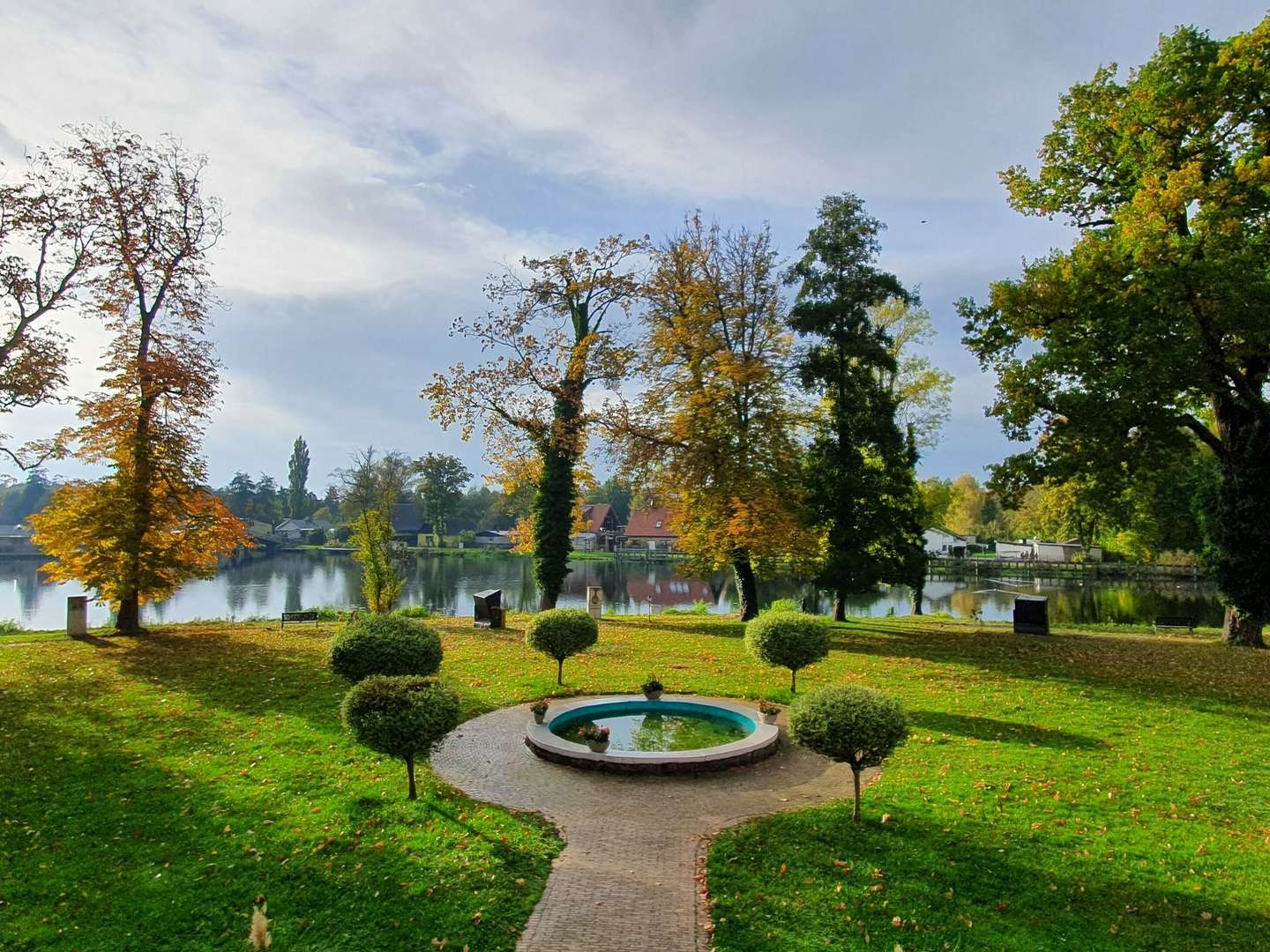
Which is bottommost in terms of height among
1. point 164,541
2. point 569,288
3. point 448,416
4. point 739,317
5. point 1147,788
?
point 1147,788

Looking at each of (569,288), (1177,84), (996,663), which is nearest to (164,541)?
(569,288)

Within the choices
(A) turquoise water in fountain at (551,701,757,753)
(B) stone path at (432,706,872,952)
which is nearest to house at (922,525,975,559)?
(A) turquoise water in fountain at (551,701,757,753)

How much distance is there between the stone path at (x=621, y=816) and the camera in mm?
5621

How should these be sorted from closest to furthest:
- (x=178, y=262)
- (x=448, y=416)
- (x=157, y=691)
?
(x=157, y=691) < (x=178, y=262) < (x=448, y=416)

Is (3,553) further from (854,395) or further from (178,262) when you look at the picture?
(854,395)

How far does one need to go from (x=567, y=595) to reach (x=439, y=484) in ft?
151

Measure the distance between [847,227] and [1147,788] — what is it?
59.5ft

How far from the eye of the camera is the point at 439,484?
282ft

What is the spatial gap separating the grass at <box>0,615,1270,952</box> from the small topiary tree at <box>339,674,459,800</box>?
735 millimetres

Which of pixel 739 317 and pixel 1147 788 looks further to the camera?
pixel 739 317

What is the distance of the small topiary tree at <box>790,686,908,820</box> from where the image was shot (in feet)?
23.6

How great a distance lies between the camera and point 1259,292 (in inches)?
536

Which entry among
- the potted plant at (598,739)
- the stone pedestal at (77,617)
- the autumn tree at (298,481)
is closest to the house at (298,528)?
the autumn tree at (298,481)

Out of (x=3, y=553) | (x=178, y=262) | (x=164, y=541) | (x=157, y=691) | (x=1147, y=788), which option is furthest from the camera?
(x=3, y=553)
